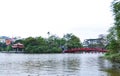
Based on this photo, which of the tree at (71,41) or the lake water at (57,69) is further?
the tree at (71,41)

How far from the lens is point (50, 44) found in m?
152

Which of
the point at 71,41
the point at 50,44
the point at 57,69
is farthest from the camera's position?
the point at 71,41

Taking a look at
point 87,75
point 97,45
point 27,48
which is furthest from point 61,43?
point 87,75

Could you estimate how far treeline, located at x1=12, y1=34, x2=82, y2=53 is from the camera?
147462mm

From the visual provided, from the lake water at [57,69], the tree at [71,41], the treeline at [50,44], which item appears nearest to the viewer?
the lake water at [57,69]

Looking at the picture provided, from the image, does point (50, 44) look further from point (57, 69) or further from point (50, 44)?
point (57, 69)

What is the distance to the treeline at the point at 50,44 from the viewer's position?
5806 inches

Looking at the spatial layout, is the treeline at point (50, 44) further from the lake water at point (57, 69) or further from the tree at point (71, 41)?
the lake water at point (57, 69)

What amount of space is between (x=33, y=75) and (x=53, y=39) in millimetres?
129901

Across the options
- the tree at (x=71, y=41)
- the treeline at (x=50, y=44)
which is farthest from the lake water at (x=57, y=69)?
the tree at (x=71, y=41)

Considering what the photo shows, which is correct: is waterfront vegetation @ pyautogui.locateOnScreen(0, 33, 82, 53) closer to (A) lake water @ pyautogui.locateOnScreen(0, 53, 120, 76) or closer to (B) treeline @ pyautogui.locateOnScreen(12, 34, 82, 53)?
(B) treeline @ pyautogui.locateOnScreen(12, 34, 82, 53)

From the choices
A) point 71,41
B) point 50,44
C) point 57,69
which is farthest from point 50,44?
point 57,69

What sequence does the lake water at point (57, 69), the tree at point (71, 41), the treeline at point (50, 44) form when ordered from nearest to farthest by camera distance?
1. the lake water at point (57, 69)
2. the treeline at point (50, 44)
3. the tree at point (71, 41)

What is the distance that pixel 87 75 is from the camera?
1080 inches
